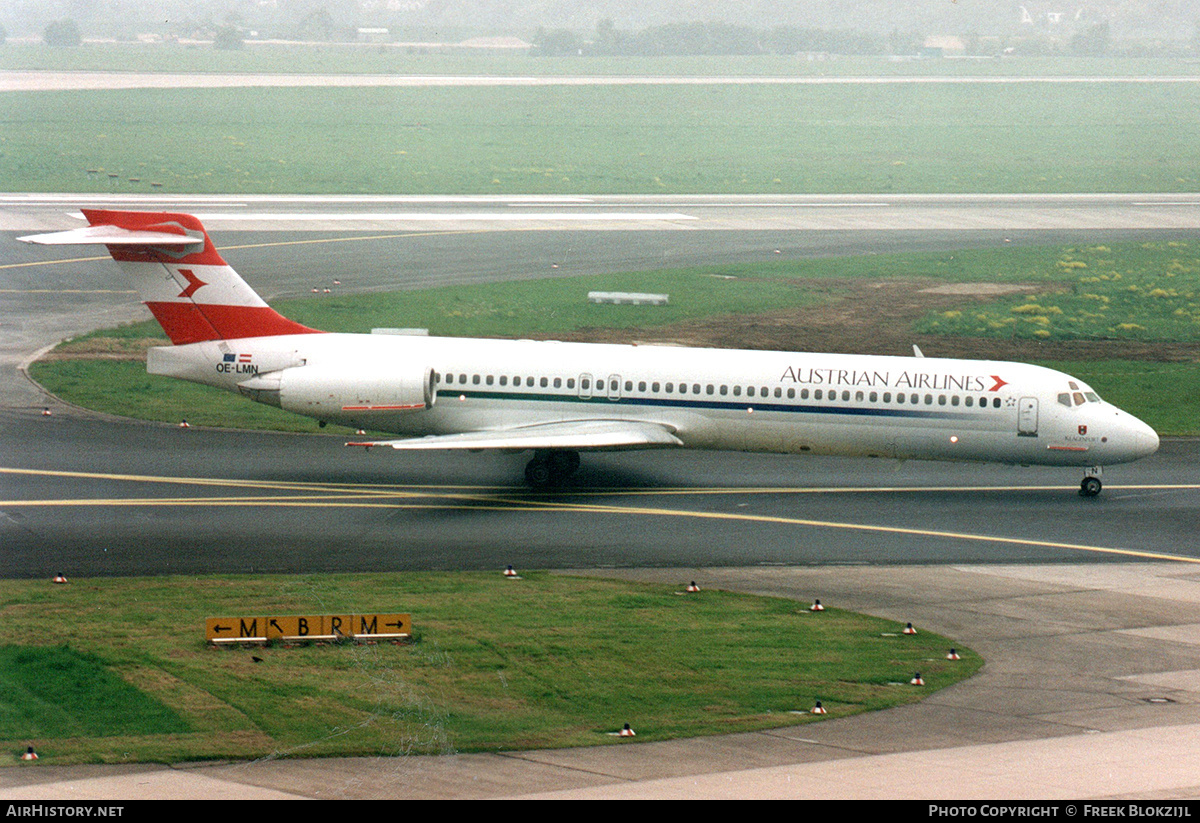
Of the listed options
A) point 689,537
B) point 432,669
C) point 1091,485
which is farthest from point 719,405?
point 432,669

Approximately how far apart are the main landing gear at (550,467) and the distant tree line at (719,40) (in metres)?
75.6

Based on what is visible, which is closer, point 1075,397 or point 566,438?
point 566,438

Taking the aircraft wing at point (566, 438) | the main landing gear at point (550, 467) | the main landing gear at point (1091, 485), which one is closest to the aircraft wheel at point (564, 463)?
the main landing gear at point (550, 467)

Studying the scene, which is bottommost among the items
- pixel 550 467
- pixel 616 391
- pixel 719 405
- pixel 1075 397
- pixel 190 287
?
pixel 550 467

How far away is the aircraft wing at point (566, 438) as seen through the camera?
32.8 m

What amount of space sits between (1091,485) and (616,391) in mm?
12120

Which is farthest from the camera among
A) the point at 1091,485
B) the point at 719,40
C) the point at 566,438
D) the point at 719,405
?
the point at 719,40

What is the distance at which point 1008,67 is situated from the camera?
117 meters

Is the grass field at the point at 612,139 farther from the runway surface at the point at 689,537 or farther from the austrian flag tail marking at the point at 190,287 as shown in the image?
the austrian flag tail marking at the point at 190,287

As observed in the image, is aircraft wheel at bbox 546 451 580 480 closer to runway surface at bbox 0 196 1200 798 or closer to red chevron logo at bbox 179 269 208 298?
runway surface at bbox 0 196 1200 798

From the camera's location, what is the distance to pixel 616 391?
1372 inches

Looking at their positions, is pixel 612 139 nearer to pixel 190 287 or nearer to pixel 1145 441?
pixel 190 287
